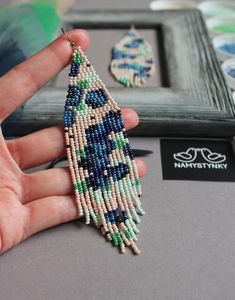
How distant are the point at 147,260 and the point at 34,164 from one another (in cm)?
29

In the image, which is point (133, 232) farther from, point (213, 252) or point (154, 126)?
point (154, 126)

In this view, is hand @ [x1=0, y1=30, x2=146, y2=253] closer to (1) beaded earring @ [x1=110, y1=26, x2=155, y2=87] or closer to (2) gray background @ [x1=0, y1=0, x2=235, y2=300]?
(2) gray background @ [x1=0, y1=0, x2=235, y2=300]

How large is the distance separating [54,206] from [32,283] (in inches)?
5.3

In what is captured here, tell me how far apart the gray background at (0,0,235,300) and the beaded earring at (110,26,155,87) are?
0.40 meters

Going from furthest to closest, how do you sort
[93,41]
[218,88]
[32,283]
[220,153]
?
[93,41] < [218,88] < [220,153] < [32,283]

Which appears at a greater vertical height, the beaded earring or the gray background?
the beaded earring

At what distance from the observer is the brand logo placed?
86 cm

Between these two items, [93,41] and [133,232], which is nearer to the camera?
[133,232]

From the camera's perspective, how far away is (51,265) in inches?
26.5

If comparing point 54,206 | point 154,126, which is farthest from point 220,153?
point 54,206

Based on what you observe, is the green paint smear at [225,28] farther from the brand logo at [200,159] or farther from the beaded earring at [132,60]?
the brand logo at [200,159]

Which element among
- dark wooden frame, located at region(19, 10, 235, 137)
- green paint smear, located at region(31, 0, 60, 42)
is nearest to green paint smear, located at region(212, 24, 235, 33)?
dark wooden frame, located at region(19, 10, 235, 137)

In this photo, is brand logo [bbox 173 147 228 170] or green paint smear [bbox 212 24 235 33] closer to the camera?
brand logo [bbox 173 147 228 170]

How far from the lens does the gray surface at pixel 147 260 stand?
0.64 meters
